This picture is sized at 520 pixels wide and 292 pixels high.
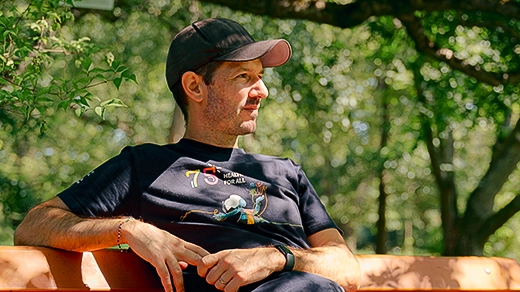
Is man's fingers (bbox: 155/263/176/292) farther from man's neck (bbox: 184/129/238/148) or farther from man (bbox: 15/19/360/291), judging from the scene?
man's neck (bbox: 184/129/238/148)

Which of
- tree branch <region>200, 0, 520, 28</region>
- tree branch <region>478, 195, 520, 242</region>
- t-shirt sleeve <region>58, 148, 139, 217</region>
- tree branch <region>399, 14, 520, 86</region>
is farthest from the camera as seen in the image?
tree branch <region>478, 195, 520, 242</region>

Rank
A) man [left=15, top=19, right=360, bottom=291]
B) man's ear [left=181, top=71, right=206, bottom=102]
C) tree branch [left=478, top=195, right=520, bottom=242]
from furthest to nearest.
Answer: tree branch [left=478, top=195, right=520, bottom=242] → man's ear [left=181, top=71, right=206, bottom=102] → man [left=15, top=19, right=360, bottom=291]

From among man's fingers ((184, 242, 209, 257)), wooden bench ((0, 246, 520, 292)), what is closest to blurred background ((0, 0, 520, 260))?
wooden bench ((0, 246, 520, 292))

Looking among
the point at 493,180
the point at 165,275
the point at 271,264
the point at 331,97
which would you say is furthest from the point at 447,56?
the point at 331,97

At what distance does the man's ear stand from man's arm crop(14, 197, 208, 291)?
2.46 feet

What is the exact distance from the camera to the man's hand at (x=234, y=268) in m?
2.53

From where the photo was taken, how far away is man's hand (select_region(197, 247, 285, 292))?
2525mm

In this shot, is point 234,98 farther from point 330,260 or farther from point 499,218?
point 499,218

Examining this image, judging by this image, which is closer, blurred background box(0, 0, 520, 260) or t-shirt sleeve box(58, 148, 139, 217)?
t-shirt sleeve box(58, 148, 139, 217)

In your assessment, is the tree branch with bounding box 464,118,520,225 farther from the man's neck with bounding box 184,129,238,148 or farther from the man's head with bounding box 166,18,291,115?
the man's neck with bounding box 184,129,238,148

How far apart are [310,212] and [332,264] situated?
33 centimetres

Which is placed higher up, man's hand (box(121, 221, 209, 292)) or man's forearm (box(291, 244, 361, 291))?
man's hand (box(121, 221, 209, 292))

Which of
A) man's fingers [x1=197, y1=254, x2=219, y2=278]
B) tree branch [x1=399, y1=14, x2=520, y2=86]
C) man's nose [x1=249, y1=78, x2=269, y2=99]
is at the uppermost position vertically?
man's nose [x1=249, y1=78, x2=269, y2=99]

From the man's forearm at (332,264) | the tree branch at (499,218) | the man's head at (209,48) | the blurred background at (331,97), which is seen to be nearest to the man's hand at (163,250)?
the man's forearm at (332,264)
